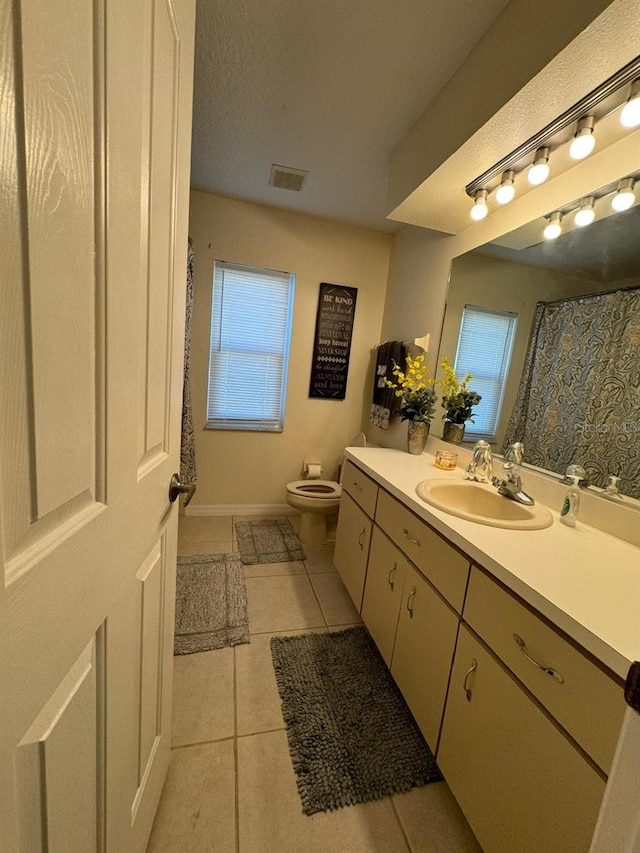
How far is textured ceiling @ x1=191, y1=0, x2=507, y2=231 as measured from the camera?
1.12m

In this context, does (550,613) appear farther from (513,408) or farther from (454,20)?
(454,20)

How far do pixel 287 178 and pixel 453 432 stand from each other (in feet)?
6.13

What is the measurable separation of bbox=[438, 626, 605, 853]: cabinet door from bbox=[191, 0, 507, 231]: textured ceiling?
199 centimetres

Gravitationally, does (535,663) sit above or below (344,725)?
above

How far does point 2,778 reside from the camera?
292 millimetres

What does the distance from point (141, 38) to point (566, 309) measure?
1492mm

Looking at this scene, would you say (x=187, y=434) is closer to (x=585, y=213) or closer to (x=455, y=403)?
(x=455, y=403)

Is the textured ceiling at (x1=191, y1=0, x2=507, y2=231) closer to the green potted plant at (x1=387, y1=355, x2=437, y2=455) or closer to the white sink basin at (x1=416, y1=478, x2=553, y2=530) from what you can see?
the green potted plant at (x1=387, y1=355, x2=437, y2=455)

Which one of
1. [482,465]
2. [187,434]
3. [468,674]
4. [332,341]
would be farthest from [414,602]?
[332,341]

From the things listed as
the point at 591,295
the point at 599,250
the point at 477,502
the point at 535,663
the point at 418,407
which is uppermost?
the point at 599,250

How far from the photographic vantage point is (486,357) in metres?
1.69

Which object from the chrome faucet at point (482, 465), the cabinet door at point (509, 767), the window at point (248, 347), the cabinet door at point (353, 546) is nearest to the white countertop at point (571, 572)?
the cabinet door at point (509, 767)

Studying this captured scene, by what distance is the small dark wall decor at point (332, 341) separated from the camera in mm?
2684

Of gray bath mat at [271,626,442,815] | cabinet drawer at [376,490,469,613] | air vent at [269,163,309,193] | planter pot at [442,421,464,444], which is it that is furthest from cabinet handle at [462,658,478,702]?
air vent at [269,163,309,193]
